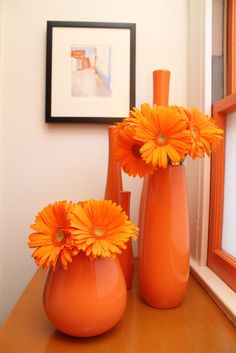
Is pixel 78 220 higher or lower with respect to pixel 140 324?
higher

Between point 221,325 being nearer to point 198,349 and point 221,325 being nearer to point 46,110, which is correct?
point 198,349

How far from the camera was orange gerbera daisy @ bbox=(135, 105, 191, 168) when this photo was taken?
54 cm

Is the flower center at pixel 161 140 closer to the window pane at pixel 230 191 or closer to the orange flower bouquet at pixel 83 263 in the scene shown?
the orange flower bouquet at pixel 83 263

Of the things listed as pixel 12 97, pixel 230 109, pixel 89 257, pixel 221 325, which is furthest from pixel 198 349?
pixel 12 97

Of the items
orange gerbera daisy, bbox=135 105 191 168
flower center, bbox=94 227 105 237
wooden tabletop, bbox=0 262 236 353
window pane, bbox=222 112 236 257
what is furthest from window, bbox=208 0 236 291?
flower center, bbox=94 227 105 237

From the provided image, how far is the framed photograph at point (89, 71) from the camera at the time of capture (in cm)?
94

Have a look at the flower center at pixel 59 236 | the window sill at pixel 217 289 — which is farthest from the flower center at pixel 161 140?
the window sill at pixel 217 289

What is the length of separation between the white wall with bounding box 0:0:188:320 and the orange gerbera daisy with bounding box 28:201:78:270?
1.39 feet

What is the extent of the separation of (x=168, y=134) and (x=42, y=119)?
0.55 metres

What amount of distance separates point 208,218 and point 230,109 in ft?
1.03

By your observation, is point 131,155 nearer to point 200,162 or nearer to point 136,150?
point 136,150

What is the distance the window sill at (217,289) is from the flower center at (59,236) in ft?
1.23

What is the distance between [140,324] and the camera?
1.90 feet

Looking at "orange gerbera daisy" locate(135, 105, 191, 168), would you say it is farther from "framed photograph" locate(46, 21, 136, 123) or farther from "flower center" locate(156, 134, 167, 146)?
"framed photograph" locate(46, 21, 136, 123)
